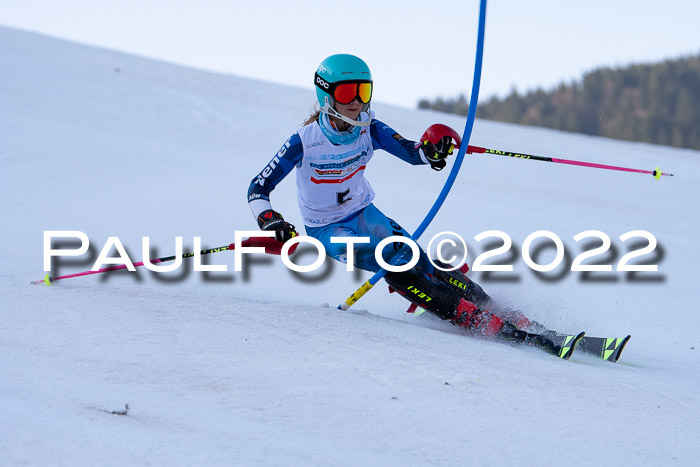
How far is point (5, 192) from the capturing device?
563cm

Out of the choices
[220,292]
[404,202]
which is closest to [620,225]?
[404,202]

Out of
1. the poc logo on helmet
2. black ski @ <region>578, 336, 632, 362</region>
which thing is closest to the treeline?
the poc logo on helmet

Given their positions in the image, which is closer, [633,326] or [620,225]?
[633,326]

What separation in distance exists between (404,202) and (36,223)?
3.67m

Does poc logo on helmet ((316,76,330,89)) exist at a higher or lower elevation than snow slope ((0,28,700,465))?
higher

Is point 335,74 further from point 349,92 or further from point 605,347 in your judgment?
point 605,347

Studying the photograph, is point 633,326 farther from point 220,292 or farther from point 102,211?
point 102,211

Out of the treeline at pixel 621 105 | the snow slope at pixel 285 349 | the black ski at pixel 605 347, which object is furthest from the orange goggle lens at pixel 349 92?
the treeline at pixel 621 105

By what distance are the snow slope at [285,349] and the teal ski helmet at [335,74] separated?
103 cm

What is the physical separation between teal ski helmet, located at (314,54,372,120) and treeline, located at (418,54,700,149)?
25250mm

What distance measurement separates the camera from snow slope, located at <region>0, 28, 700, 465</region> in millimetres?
1875

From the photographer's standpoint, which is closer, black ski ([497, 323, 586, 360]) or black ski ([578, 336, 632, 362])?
black ski ([497, 323, 586, 360])

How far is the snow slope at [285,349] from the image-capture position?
6.15 ft

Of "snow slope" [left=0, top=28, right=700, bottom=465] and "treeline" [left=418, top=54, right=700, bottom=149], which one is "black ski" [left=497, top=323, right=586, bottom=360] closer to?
"snow slope" [left=0, top=28, right=700, bottom=465]
